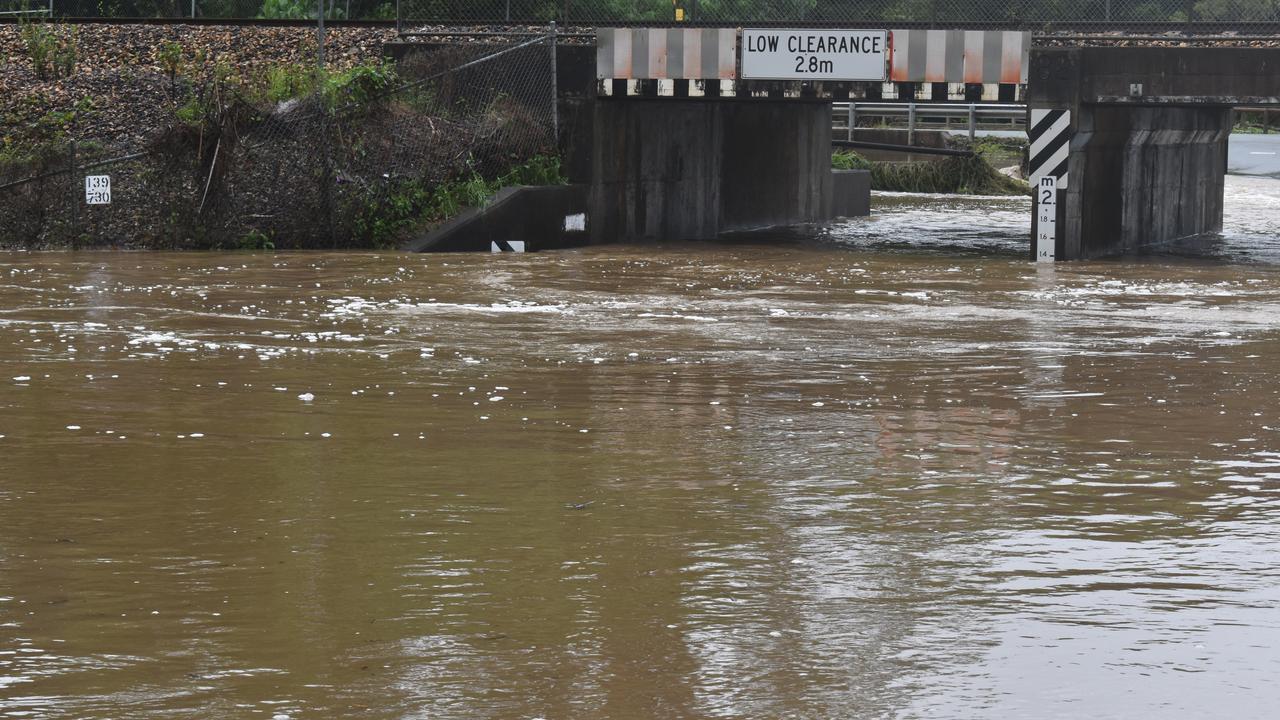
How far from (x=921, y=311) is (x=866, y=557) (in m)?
10.3

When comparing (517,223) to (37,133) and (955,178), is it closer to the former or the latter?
(37,133)

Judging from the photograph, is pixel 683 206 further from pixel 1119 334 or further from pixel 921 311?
pixel 1119 334

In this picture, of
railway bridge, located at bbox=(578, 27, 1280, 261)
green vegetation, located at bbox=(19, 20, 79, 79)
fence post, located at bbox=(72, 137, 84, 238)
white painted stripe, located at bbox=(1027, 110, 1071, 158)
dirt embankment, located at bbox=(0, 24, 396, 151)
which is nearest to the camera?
railway bridge, located at bbox=(578, 27, 1280, 261)

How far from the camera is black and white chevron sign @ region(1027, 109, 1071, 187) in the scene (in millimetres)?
24188

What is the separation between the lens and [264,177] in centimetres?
2456

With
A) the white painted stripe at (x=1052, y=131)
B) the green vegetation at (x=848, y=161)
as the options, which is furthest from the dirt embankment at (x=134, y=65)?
the green vegetation at (x=848, y=161)

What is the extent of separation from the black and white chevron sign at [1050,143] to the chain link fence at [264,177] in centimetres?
737

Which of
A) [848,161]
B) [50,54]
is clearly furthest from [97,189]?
[848,161]

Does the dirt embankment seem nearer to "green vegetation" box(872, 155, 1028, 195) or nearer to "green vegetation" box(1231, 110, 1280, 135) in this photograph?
"green vegetation" box(872, 155, 1028, 195)

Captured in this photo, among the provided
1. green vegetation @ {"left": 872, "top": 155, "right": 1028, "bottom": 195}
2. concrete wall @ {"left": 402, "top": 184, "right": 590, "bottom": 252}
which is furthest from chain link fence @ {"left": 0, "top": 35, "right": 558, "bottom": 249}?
green vegetation @ {"left": 872, "top": 155, "right": 1028, "bottom": 195}

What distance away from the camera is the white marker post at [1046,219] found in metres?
24.3

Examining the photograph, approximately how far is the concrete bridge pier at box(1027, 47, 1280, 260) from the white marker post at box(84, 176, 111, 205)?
12.4 metres

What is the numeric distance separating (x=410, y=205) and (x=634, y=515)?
17.0m

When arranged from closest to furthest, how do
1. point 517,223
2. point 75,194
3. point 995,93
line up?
point 995,93 → point 75,194 → point 517,223
